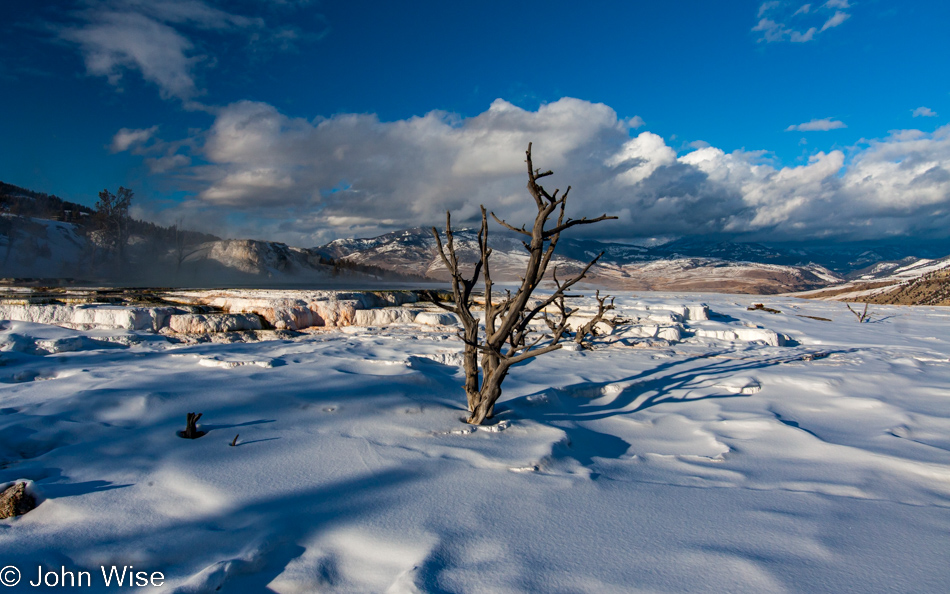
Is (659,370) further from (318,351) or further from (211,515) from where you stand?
(211,515)

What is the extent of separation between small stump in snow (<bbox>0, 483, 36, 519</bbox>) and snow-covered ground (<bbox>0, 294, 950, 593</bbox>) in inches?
2.7

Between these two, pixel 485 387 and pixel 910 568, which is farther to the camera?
pixel 485 387

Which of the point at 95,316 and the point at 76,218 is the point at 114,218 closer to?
the point at 76,218

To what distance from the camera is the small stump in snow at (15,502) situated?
2.58 metres

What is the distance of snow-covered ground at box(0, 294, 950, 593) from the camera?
226 cm

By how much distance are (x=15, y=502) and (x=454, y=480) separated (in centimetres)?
258

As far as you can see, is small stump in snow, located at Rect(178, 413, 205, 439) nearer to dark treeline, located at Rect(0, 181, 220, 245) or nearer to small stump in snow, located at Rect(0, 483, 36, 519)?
small stump in snow, located at Rect(0, 483, 36, 519)

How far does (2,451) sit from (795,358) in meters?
12.2

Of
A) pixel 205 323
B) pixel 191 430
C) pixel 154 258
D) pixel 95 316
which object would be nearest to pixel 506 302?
pixel 191 430

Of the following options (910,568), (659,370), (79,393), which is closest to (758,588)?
(910,568)

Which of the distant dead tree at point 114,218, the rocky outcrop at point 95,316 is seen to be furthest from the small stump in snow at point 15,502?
the distant dead tree at point 114,218

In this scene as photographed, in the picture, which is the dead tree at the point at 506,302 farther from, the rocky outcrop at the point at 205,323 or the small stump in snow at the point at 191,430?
the rocky outcrop at the point at 205,323

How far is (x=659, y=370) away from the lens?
8.22 m

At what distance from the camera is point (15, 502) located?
8.57 feet
